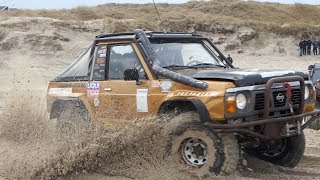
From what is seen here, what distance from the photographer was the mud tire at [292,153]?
6.52 meters

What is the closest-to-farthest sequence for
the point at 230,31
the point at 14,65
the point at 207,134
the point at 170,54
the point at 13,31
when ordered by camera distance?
the point at 207,134
the point at 170,54
the point at 14,65
the point at 13,31
the point at 230,31

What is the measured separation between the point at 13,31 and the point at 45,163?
2374cm

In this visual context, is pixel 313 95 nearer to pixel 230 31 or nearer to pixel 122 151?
pixel 122 151

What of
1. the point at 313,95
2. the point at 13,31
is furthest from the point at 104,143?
the point at 13,31

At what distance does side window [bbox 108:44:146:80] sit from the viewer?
6.67 m

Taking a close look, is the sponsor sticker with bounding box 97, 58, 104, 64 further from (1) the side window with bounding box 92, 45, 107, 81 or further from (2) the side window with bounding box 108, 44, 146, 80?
(2) the side window with bounding box 108, 44, 146, 80

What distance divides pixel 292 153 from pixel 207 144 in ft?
5.00

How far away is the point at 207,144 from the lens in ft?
18.4

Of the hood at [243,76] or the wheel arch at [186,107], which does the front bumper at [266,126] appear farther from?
the hood at [243,76]

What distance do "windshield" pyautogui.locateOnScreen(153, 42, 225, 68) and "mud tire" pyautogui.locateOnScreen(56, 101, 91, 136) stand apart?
1277 millimetres

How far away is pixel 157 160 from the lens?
235 inches

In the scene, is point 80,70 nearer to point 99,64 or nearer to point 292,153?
point 99,64

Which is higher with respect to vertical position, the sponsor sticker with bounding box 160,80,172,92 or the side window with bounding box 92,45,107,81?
the side window with bounding box 92,45,107,81

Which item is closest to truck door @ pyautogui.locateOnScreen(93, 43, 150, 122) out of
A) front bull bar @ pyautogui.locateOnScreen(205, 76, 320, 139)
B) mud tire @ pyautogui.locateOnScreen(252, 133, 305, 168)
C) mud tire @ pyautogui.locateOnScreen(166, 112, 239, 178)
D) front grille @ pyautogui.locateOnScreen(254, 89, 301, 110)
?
mud tire @ pyautogui.locateOnScreen(166, 112, 239, 178)
